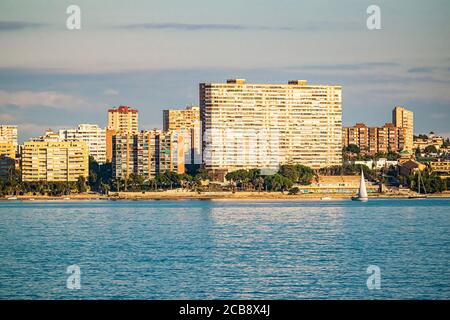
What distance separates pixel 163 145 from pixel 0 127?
87.2 feet

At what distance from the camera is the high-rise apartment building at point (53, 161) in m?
86.5

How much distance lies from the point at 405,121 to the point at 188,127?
89.6 ft

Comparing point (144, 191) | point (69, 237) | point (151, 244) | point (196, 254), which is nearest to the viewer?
point (196, 254)

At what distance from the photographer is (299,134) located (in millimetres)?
90375

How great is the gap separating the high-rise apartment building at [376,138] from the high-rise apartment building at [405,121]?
99 centimetres

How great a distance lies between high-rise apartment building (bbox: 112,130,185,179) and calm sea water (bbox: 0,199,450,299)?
49.8 metres

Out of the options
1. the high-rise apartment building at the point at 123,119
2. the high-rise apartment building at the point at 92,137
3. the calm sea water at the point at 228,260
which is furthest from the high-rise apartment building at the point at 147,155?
the calm sea water at the point at 228,260

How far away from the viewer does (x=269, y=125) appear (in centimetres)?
8919

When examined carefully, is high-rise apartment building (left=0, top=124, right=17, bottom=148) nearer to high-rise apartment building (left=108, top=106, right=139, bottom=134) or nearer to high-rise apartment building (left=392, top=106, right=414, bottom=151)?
high-rise apartment building (left=108, top=106, right=139, bottom=134)

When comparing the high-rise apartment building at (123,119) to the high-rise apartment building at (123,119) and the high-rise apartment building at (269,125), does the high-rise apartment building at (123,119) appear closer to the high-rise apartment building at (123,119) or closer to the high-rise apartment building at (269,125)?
the high-rise apartment building at (123,119)
